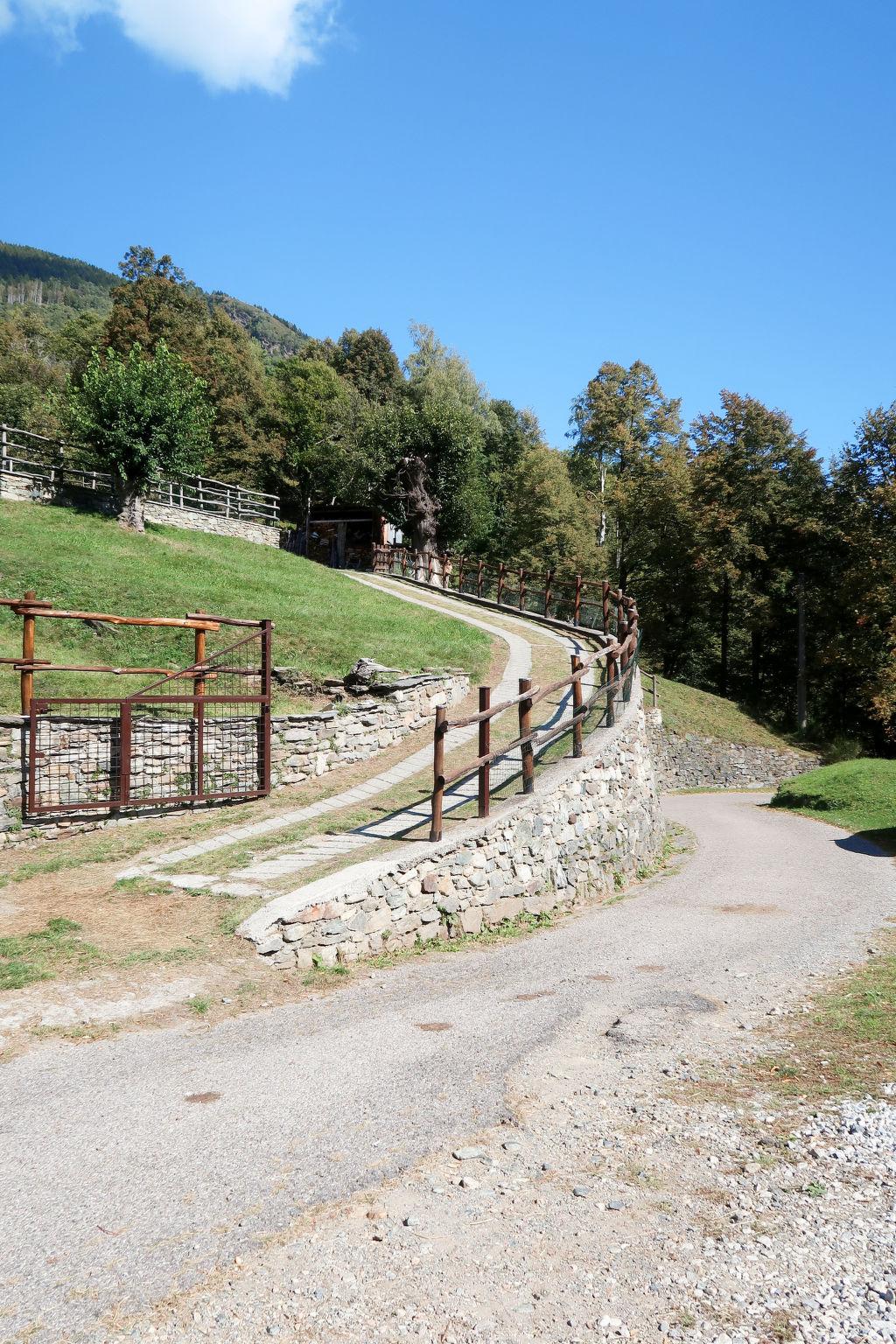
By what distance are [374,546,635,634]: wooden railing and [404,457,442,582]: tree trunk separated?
598 mm

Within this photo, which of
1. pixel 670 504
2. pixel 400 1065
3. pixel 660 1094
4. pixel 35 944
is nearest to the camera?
pixel 660 1094

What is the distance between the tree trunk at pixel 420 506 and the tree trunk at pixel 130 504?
1339 cm

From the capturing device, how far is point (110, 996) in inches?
225

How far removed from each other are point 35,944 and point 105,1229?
12.5ft

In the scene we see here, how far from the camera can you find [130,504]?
27469 millimetres

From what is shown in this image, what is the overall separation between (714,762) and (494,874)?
22035mm

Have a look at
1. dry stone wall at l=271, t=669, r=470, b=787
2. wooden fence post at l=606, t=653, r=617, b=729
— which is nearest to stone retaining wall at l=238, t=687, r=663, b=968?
wooden fence post at l=606, t=653, r=617, b=729

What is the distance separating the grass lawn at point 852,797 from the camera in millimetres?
16141

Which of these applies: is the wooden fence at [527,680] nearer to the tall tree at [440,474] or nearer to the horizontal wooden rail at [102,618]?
the tall tree at [440,474]

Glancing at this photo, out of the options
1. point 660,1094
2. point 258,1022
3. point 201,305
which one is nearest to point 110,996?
point 258,1022

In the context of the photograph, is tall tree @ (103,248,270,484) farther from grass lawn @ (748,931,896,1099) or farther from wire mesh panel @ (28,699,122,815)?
grass lawn @ (748,931,896,1099)

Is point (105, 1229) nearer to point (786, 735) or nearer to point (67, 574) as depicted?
point (67, 574)

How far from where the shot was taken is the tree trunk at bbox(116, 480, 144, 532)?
27250 mm

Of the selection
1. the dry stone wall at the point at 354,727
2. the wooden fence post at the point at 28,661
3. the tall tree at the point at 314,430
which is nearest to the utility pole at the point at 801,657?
the tall tree at the point at 314,430
